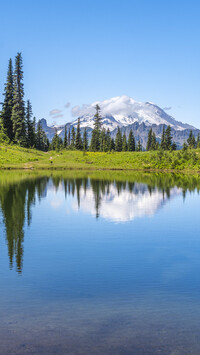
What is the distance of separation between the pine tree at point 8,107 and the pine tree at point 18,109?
183cm

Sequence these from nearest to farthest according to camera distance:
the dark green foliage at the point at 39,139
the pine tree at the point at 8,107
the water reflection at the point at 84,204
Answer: the water reflection at the point at 84,204, the pine tree at the point at 8,107, the dark green foliage at the point at 39,139

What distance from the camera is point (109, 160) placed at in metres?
110

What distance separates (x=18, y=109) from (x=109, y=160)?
103ft

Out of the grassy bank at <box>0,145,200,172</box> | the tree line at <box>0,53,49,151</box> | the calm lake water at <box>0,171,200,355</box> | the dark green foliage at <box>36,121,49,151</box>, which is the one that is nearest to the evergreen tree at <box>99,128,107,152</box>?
the dark green foliage at <box>36,121,49,151</box>

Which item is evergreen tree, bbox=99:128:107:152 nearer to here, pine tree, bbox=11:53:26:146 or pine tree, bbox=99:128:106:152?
pine tree, bbox=99:128:106:152

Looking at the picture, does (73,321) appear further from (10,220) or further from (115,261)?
(10,220)

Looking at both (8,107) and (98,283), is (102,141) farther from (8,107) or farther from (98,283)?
(98,283)

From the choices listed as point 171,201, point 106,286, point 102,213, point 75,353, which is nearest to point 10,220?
point 102,213

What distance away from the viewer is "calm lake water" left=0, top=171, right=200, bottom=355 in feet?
Answer: 30.5

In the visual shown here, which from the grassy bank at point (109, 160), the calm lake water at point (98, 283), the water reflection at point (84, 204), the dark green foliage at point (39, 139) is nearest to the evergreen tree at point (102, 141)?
the dark green foliage at point (39, 139)

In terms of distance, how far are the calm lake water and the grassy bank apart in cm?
6372

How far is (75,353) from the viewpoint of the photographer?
861 centimetres

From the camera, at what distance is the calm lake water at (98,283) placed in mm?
9305

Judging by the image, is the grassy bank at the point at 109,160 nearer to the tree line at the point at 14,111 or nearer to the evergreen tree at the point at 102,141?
the tree line at the point at 14,111
